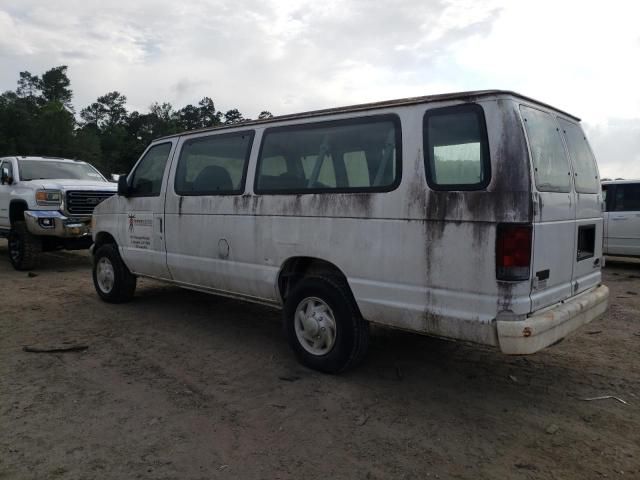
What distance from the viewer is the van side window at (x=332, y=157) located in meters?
3.84

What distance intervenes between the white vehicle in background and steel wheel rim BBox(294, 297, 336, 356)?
8250 mm

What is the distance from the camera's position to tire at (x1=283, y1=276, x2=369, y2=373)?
13.2 ft

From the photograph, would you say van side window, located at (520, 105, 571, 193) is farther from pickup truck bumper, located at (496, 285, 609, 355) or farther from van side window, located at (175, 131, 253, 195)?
van side window, located at (175, 131, 253, 195)

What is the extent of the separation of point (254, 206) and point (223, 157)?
81cm

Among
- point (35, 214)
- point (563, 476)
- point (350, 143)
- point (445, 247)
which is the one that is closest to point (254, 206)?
point (350, 143)

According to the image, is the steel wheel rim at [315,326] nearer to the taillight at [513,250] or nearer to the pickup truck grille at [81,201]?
the taillight at [513,250]

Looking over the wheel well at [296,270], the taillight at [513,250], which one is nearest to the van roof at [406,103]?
the taillight at [513,250]

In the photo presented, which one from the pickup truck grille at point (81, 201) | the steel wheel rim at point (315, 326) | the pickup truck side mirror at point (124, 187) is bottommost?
the steel wheel rim at point (315, 326)

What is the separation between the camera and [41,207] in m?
9.34

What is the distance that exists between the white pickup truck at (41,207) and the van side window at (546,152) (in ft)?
27.0

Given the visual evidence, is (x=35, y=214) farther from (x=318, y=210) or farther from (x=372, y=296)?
(x=372, y=296)

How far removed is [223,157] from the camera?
5.17m

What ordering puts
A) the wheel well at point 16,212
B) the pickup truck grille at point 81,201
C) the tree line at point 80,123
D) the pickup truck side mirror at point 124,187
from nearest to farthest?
the pickup truck side mirror at point 124,187 < the pickup truck grille at point 81,201 < the wheel well at point 16,212 < the tree line at point 80,123

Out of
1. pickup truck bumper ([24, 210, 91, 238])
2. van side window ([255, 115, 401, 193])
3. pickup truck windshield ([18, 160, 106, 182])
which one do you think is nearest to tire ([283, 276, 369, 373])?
van side window ([255, 115, 401, 193])
